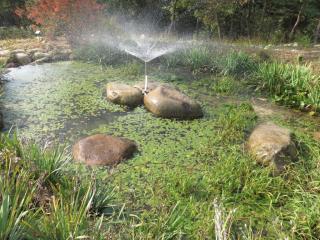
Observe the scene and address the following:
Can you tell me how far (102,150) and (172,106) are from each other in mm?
2158

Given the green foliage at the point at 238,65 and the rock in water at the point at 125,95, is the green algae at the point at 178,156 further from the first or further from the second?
the green foliage at the point at 238,65

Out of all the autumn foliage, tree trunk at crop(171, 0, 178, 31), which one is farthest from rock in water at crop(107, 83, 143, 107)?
tree trunk at crop(171, 0, 178, 31)

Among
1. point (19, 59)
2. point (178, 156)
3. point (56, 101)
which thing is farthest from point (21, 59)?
point (178, 156)

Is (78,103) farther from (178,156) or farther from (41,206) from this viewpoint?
(41,206)

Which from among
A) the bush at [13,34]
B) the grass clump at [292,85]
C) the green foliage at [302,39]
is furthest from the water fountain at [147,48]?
the green foliage at [302,39]

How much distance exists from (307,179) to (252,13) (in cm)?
1423

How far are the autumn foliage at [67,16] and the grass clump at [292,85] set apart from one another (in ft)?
20.1

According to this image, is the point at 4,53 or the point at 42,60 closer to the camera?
the point at 42,60

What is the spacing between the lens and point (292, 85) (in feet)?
27.3

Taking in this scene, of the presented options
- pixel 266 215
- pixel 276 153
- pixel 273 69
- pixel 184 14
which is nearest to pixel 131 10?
pixel 184 14

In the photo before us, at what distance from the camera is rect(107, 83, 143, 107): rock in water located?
7699 mm

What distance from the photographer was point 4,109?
23.9ft

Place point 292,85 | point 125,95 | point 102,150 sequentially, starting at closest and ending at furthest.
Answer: point 102,150 < point 125,95 < point 292,85

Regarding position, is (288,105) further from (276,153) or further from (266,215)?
(266,215)
